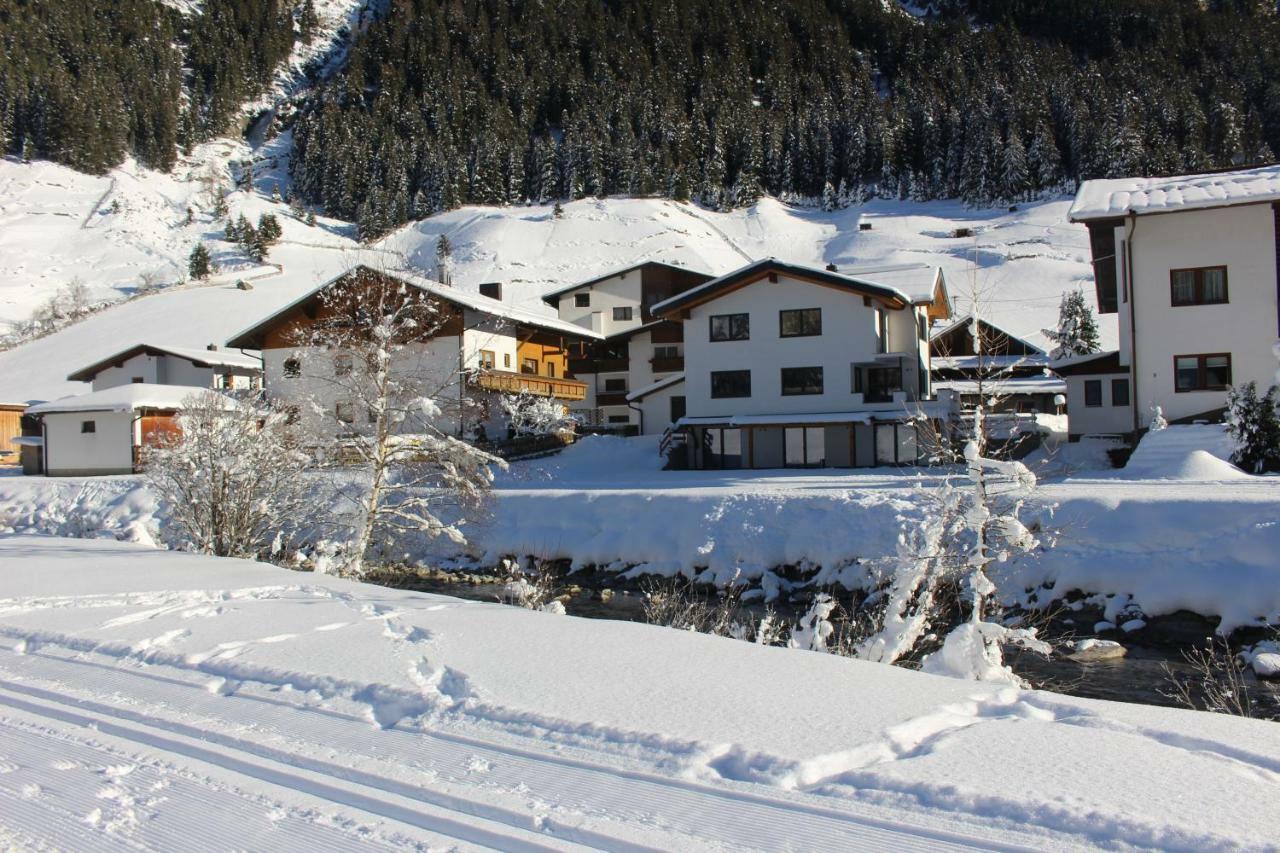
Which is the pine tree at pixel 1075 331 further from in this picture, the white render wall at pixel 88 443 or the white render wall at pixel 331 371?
the white render wall at pixel 88 443

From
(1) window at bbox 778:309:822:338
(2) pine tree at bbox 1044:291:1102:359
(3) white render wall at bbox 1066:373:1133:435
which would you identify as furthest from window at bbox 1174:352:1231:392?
(2) pine tree at bbox 1044:291:1102:359

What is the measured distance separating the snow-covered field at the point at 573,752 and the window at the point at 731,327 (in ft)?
93.6

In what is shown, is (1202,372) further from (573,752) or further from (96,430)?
(96,430)

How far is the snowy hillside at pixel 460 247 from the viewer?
7256 cm

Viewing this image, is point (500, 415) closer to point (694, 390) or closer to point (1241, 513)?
point (694, 390)

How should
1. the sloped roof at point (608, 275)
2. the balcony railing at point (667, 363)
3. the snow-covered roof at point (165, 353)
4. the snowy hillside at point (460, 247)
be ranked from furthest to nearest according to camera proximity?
the snowy hillside at point (460, 247) → the sloped roof at point (608, 275) → the balcony railing at point (667, 363) → the snow-covered roof at point (165, 353)

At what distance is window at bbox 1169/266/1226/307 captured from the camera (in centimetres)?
2689

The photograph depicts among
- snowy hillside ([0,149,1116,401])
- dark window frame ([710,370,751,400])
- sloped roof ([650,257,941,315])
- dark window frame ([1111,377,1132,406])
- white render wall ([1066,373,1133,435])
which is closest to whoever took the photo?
sloped roof ([650,257,941,315])

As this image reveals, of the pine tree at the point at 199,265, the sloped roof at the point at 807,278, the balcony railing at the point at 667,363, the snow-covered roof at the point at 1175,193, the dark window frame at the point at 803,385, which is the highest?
the pine tree at the point at 199,265

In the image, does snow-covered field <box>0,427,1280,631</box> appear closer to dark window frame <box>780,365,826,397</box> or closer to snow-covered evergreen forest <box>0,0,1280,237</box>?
dark window frame <box>780,365,826,397</box>

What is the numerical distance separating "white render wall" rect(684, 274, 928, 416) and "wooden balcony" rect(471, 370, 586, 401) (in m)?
8.24

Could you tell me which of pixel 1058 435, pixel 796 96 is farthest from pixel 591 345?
pixel 796 96

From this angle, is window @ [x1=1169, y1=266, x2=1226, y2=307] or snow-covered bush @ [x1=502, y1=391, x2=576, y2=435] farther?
snow-covered bush @ [x1=502, y1=391, x2=576, y2=435]

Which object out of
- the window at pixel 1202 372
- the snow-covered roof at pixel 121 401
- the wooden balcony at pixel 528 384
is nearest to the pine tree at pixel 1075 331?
the window at pixel 1202 372
